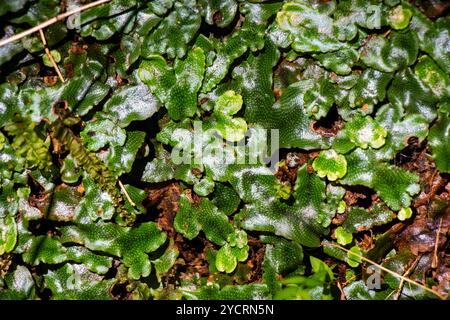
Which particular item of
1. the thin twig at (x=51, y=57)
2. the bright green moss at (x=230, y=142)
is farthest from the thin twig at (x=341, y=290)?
the thin twig at (x=51, y=57)

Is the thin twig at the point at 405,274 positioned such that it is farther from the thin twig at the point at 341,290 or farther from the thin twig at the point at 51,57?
the thin twig at the point at 51,57

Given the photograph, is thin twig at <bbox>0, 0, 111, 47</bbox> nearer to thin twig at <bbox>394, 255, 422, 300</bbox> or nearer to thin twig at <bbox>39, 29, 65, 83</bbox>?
thin twig at <bbox>39, 29, 65, 83</bbox>

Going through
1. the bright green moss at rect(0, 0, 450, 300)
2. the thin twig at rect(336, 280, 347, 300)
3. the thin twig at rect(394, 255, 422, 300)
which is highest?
the bright green moss at rect(0, 0, 450, 300)

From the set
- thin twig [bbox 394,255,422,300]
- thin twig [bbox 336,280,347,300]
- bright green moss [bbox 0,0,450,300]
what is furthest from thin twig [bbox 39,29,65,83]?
thin twig [bbox 394,255,422,300]

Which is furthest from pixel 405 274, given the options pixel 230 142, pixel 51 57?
pixel 51 57

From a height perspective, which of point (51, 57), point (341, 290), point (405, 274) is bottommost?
point (341, 290)

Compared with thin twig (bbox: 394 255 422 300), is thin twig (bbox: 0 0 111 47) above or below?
above

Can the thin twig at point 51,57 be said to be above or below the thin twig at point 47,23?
below

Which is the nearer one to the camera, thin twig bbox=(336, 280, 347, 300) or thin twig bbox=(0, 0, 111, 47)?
thin twig bbox=(0, 0, 111, 47)

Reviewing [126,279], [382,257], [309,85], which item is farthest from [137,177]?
[382,257]

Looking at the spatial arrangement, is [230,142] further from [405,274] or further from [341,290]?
Answer: [405,274]

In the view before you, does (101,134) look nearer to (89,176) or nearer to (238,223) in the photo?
(89,176)
